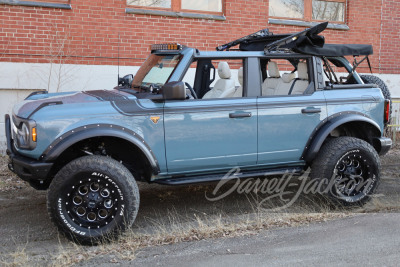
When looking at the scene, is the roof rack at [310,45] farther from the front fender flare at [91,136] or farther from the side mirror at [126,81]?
the front fender flare at [91,136]

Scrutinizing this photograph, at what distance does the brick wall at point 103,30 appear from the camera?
8.67 meters

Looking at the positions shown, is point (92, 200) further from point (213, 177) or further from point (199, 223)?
point (213, 177)

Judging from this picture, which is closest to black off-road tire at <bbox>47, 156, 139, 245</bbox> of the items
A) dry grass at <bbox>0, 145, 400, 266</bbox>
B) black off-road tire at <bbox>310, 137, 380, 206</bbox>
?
dry grass at <bbox>0, 145, 400, 266</bbox>

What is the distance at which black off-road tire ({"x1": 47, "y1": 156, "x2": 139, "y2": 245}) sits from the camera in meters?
4.52

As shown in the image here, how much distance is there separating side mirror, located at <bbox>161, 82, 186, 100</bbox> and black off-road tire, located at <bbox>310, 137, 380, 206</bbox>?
1893mm

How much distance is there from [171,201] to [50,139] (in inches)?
84.2

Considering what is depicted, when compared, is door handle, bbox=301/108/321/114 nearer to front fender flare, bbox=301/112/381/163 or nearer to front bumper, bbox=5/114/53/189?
front fender flare, bbox=301/112/381/163

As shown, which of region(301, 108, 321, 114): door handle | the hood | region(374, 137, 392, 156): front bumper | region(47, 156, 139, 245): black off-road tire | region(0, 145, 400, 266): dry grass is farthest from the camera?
region(374, 137, 392, 156): front bumper

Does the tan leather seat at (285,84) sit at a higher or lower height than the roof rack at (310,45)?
lower

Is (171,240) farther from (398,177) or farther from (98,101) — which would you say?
(398,177)

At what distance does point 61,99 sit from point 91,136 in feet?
2.06

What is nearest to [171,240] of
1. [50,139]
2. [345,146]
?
[50,139]

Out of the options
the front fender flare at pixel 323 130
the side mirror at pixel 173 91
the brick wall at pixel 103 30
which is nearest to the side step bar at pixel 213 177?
the front fender flare at pixel 323 130

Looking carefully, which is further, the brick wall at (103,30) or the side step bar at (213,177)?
the brick wall at (103,30)
